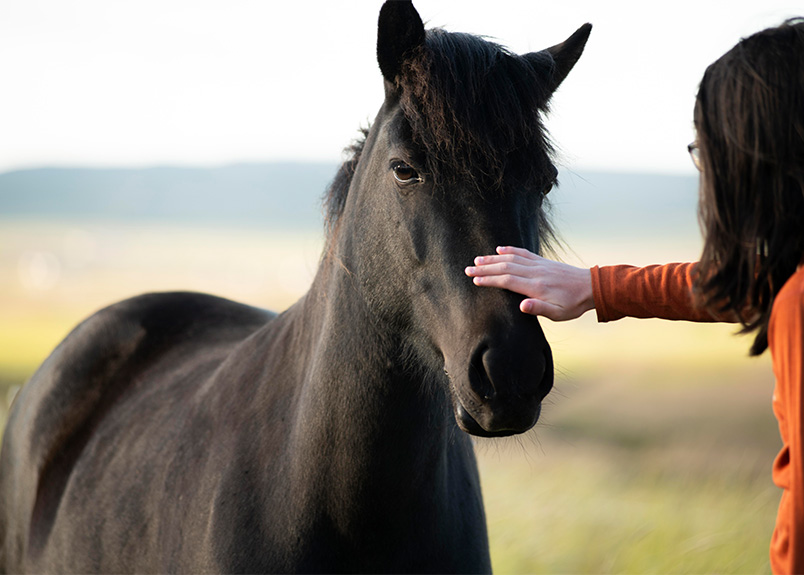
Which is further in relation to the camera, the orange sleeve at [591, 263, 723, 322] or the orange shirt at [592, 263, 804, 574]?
the orange sleeve at [591, 263, 723, 322]

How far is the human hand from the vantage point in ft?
6.76

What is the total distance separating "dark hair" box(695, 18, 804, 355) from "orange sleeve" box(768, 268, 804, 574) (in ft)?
0.44

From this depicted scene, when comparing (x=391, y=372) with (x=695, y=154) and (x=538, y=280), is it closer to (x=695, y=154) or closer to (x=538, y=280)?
(x=538, y=280)

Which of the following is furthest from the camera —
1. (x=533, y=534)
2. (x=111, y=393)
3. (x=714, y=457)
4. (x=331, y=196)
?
(x=714, y=457)

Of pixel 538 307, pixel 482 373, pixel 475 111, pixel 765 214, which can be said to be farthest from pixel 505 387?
pixel 475 111

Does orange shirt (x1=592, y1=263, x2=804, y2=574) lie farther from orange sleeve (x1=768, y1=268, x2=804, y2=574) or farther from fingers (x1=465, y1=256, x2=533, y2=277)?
fingers (x1=465, y1=256, x2=533, y2=277)

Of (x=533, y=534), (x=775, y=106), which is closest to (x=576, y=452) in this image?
(x=533, y=534)

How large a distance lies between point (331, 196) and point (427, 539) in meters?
1.49

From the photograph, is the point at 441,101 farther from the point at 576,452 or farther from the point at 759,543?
the point at 576,452

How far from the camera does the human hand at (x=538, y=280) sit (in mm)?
2061

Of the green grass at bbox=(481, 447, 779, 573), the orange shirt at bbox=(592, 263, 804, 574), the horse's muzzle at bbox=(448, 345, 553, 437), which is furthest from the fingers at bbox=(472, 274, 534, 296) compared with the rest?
the green grass at bbox=(481, 447, 779, 573)

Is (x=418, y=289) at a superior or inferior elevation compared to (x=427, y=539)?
superior

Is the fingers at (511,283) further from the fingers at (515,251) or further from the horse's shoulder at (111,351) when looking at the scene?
the horse's shoulder at (111,351)

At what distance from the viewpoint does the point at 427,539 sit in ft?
8.68
